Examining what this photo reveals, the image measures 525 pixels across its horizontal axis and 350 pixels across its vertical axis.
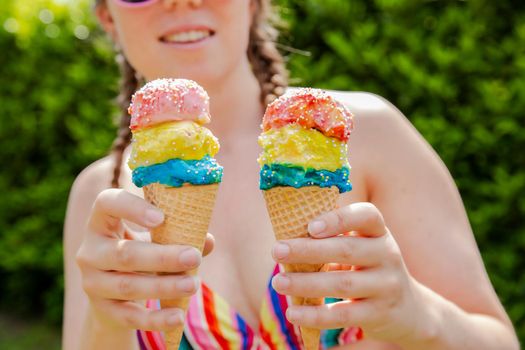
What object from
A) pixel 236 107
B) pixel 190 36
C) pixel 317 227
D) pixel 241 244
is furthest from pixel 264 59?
pixel 317 227

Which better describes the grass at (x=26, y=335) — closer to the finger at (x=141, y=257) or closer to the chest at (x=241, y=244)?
the chest at (x=241, y=244)

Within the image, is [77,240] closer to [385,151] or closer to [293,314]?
[385,151]

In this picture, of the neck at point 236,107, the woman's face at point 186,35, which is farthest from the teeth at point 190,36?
the neck at point 236,107

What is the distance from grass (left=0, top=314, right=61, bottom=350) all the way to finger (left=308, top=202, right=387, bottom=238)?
459 cm

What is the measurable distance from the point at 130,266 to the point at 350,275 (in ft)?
1.62

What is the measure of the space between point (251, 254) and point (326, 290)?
2.47ft

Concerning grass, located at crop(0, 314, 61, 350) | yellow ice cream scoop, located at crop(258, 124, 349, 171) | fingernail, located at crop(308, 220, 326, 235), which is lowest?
grass, located at crop(0, 314, 61, 350)

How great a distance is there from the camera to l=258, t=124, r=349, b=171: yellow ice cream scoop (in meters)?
1.76

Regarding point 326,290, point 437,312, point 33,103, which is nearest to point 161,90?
point 326,290

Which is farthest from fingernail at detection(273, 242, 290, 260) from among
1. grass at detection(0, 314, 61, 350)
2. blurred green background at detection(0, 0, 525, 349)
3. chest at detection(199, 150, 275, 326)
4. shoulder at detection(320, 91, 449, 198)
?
grass at detection(0, 314, 61, 350)

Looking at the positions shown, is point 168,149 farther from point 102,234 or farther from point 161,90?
point 102,234

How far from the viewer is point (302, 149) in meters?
1.76

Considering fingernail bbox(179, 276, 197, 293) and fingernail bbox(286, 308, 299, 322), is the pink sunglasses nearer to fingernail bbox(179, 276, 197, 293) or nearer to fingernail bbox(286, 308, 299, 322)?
fingernail bbox(179, 276, 197, 293)

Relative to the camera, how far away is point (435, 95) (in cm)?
405
